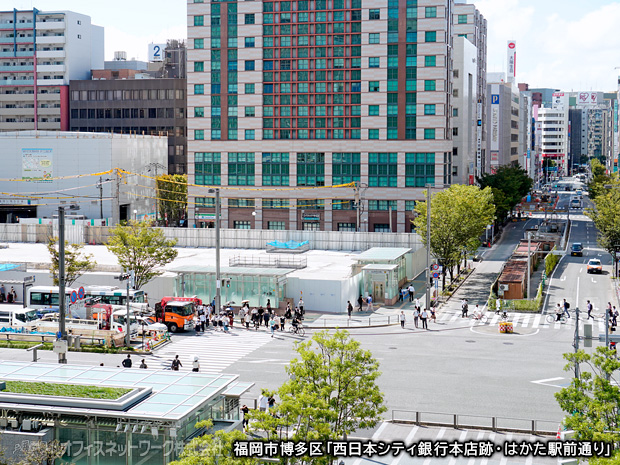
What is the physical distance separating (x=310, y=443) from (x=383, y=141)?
8570 cm

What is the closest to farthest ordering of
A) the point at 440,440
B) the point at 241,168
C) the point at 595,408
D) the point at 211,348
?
1. the point at 595,408
2. the point at 440,440
3. the point at 211,348
4. the point at 241,168

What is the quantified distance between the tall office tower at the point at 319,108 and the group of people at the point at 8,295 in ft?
160

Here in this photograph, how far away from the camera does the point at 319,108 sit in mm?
106250

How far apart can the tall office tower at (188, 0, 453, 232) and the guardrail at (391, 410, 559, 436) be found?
221 ft

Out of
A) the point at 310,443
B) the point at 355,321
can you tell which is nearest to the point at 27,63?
the point at 355,321

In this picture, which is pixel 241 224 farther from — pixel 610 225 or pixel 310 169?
pixel 610 225

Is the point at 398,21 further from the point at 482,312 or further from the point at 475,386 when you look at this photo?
the point at 475,386

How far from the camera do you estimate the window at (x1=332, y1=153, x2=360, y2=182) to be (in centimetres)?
10600

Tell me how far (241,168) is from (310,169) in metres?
10.1

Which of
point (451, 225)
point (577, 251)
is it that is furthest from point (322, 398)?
point (577, 251)

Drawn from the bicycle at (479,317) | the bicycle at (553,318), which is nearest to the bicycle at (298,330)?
the bicycle at (479,317)

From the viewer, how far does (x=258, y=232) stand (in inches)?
3241

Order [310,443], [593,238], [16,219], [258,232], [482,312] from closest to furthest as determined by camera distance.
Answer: [310,443], [482,312], [258,232], [593,238], [16,219]

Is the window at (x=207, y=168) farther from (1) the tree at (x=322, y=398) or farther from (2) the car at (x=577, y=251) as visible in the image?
(1) the tree at (x=322, y=398)
